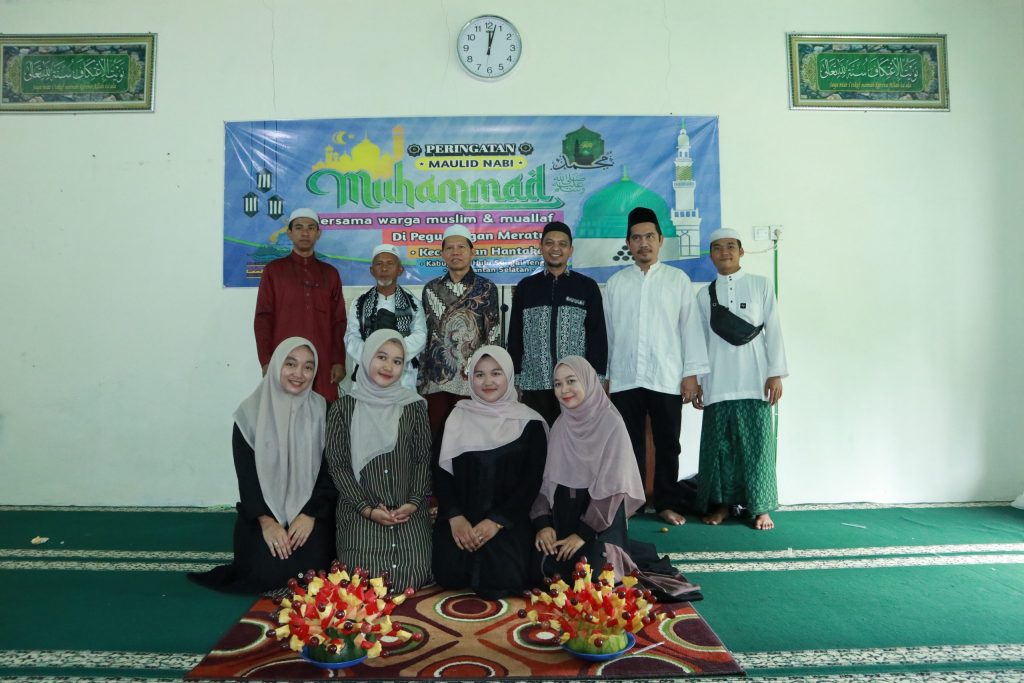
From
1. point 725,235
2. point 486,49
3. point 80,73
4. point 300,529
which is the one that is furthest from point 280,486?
point 80,73

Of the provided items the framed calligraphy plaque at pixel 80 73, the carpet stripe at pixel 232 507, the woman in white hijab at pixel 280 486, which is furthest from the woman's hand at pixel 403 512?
the framed calligraphy plaque at pixel 80 73

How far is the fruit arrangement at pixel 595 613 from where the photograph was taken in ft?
5.40

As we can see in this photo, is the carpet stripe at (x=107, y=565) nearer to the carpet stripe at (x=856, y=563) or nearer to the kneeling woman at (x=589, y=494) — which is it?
the kneeling woman at (x=589, y=494)

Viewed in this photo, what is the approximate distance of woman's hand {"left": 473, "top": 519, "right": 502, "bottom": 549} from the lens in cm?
212

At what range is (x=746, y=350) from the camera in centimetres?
312

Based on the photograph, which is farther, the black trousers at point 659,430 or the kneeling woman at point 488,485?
the black trousers at point 659,430

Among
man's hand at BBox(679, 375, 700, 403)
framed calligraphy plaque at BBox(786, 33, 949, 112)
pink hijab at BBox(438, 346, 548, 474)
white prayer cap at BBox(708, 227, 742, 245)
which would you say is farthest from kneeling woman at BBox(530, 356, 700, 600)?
framed calligraphy plaque at BBox(786, 33, 949, 112)

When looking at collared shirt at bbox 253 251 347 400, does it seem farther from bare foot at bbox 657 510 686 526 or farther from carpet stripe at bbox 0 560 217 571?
bare foot at bbox 657 510 686 526

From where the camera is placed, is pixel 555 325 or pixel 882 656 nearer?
pixel 882 656

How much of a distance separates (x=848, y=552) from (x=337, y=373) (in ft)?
7.76

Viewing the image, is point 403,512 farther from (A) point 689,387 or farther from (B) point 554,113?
(B) point 554,113

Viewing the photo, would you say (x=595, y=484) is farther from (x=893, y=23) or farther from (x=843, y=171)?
(x=893, y=23)

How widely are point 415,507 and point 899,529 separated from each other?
2.20 meters

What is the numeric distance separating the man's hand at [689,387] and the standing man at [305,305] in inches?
64.4
